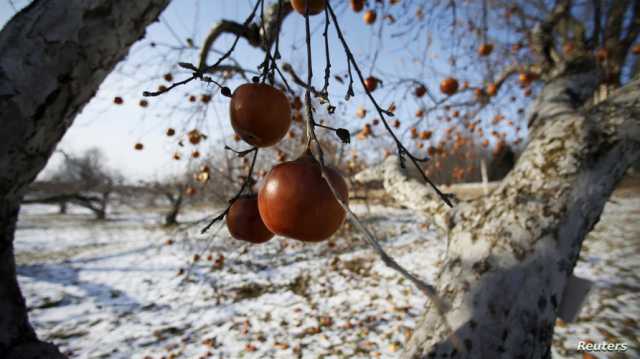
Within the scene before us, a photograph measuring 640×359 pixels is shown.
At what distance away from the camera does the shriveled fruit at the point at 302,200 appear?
0.63m

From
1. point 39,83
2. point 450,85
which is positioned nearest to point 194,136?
point 39,83

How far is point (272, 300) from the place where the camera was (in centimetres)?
435

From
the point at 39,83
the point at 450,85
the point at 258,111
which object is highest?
the point at 450,85

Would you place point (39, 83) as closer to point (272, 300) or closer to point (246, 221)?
point (246, 221)

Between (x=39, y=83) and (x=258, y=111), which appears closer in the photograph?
(x=258, y=111)

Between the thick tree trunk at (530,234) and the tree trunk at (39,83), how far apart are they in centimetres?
181

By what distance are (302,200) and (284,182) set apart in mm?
61

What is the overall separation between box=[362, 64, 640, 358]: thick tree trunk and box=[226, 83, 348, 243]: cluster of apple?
3.10 ft

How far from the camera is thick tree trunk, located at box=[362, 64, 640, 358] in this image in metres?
1.23

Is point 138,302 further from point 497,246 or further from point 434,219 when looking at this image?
point 497,246

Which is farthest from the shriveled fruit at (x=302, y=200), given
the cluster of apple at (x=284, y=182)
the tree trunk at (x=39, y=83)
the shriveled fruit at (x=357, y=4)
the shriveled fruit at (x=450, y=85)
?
the shriveled fruit at (x=450, y=85)

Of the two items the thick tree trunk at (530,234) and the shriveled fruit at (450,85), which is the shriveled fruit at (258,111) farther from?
the shriveled fruit at (450,85)

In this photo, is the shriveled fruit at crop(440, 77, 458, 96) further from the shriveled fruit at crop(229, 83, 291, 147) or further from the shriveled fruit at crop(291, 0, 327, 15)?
the shriveled fruit at crop(229, 83, 291, 147)
